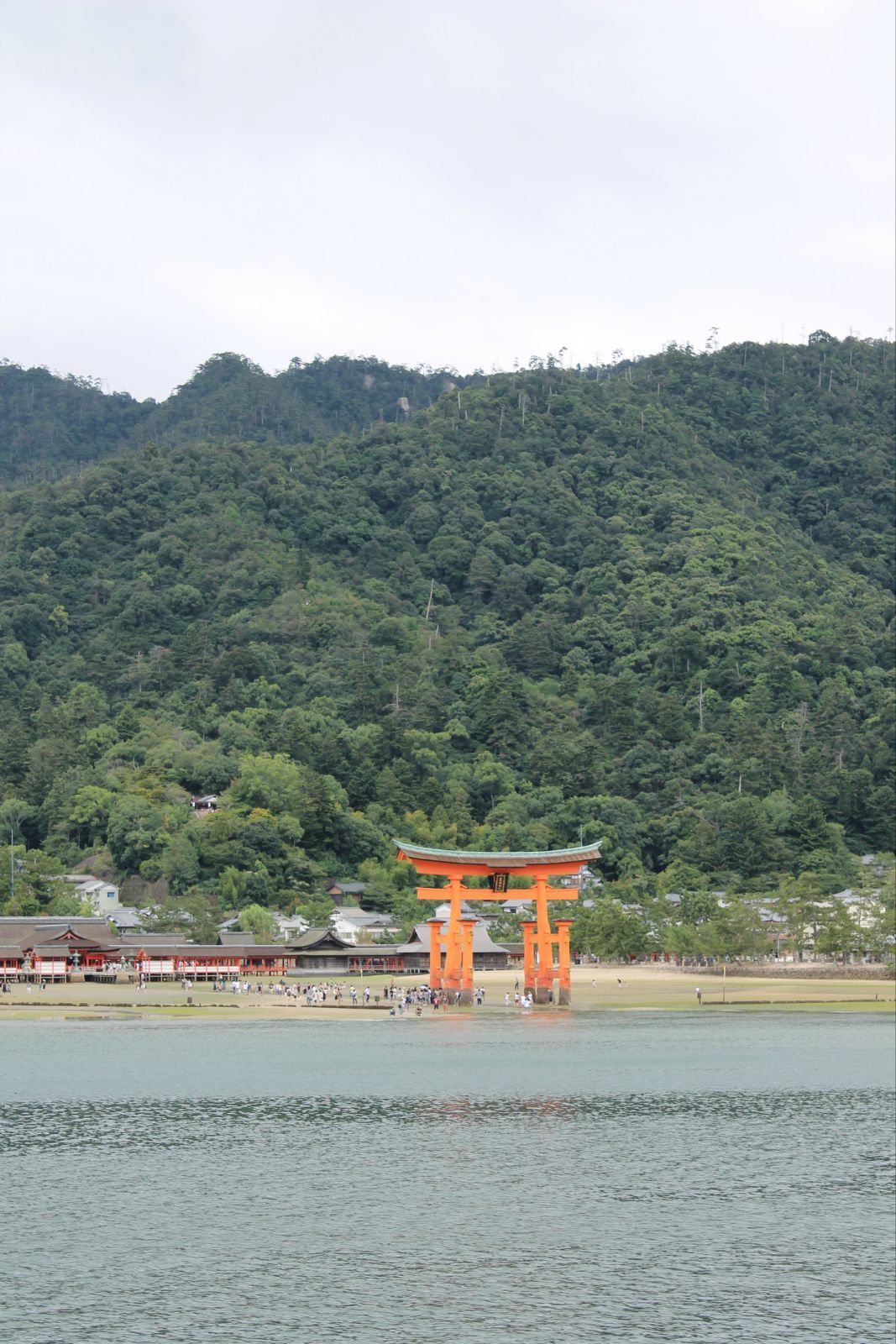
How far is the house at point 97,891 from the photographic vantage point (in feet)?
310

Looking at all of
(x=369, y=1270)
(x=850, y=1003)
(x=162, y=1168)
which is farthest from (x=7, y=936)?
(x=369, y=1270)

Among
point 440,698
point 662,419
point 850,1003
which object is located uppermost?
point 662,419

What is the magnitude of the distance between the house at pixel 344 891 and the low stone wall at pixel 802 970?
2472cm

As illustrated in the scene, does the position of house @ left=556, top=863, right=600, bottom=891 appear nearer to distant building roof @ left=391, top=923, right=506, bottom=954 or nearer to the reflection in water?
distant building roof @ left=391, top=923, right=506, bottom=954

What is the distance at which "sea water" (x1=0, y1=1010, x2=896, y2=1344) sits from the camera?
22516mm

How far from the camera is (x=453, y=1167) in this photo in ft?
103

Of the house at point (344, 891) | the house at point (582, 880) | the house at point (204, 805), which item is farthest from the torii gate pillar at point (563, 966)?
the house at point (204, 805)

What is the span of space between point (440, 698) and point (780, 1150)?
9890cm

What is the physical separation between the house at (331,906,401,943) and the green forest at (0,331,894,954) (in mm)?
1761

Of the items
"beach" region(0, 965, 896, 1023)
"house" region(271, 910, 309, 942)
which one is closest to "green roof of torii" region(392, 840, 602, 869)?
"beach" region(0, 965, 896, 1023)

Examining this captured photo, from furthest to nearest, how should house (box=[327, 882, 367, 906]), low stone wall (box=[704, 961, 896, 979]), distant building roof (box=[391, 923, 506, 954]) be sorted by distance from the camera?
house (box=[327, 882, 367, 906]), distant building roof (box=[391, 923, 506, 954]), low stone wall (box=[704, 961, 896, 979])

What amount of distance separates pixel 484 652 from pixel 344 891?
4567 centimetres

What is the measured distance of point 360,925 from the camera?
9388cm

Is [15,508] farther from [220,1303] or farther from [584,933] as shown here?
[220,1303]
